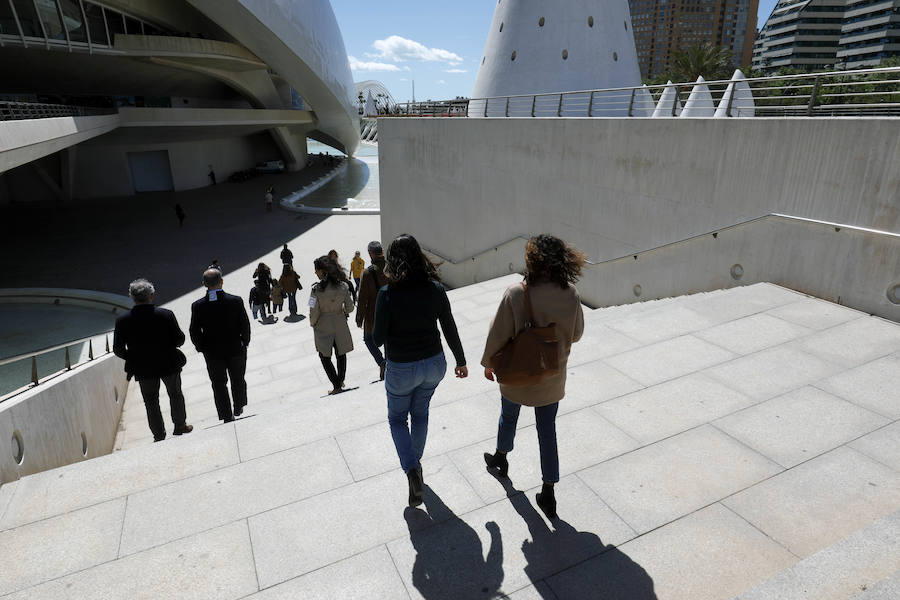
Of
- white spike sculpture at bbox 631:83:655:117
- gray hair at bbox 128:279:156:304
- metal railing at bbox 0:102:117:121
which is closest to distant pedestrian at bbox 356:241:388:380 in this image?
gray hair at bbox 128:279:156:304

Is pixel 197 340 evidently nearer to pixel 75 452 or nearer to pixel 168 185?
pixel 75 452

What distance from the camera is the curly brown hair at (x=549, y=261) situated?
9.16ft

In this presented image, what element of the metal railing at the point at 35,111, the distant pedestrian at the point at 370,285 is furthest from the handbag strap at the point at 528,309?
the metal railing at the point at 35,111

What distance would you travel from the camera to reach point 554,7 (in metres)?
15.3

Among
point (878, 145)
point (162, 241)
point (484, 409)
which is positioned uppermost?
point (878, 145)

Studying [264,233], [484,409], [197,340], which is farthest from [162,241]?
[484,409]

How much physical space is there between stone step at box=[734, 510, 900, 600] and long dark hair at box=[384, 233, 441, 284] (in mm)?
2096

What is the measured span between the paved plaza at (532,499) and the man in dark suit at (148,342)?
3.14 feet

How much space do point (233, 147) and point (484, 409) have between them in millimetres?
41629

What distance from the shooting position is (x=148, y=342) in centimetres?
475

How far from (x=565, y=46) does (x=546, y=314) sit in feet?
48.6

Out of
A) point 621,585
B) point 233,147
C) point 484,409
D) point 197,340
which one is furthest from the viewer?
point 233,147

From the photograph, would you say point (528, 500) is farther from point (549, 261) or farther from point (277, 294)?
point (277, 294)

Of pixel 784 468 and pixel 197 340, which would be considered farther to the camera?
pixel 197 340
